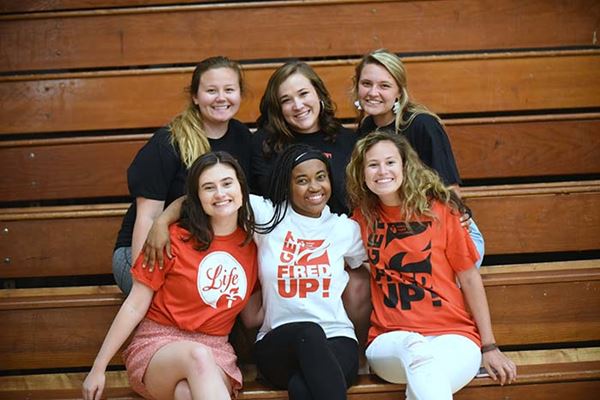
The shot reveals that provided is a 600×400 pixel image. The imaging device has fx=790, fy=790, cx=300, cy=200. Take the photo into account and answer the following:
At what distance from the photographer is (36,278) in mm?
1963

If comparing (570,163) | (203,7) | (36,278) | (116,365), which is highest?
(203,7)

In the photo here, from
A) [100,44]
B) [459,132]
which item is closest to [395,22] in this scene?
[459,132]

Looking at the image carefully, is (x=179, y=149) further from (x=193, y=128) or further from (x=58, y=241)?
(x=58, y=241)

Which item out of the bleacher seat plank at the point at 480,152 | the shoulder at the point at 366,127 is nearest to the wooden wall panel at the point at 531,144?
the bleacher seat plank at the point at 480,152

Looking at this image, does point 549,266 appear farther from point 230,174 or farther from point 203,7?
point 203,7

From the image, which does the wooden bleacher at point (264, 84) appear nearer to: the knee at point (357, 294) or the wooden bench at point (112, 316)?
the wooden bench at point (112, 316)

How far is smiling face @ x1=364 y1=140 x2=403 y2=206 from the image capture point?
4.93 feet

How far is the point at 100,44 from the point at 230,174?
86cm

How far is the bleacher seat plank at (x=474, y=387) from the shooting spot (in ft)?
4.87

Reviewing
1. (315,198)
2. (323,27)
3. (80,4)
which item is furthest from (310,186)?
(80,4)

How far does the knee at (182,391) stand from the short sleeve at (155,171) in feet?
1.30

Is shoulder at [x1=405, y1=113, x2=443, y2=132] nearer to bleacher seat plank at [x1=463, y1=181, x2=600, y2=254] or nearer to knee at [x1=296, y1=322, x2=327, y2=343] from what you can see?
bleacher seat plank at [x1=463, y1=181, x2=600, y2=254]

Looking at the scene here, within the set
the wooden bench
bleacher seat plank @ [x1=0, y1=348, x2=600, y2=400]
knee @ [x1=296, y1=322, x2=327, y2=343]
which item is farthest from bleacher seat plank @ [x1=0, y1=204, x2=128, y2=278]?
knee @ [x1=296, y1=322, x2=327, y2=343]

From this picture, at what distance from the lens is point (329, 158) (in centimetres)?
170
